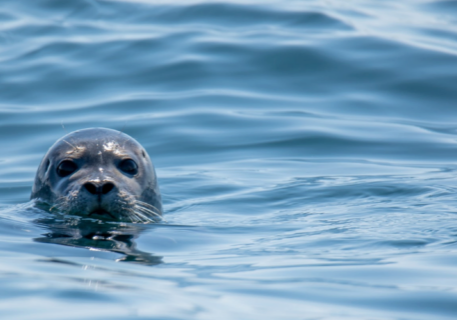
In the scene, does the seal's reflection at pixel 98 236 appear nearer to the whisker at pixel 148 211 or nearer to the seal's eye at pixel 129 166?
the whisker at pixel 148 211

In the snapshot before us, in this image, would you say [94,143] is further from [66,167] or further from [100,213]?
[100,213]

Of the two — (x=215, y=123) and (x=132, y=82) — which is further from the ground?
(x=132, y=82)


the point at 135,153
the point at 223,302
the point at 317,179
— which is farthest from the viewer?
the point at 317,179

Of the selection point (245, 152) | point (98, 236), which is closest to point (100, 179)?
point (98, 236)

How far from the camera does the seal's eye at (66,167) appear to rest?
242 inches

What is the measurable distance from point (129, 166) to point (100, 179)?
0.66m

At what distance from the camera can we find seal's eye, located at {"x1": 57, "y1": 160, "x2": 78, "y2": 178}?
6137 mm

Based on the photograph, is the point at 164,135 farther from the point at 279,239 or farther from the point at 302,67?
the point at 279,239

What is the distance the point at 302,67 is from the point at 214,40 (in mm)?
1683

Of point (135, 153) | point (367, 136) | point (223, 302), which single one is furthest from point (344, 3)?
point (223, 302)

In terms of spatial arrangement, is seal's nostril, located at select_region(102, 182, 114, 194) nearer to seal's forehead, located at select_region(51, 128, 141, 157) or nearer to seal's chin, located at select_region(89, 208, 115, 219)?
seal's chin, located at select_region(89, 208, 115, 219)

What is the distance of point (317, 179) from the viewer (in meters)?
8.03

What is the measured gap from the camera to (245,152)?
9.19 m

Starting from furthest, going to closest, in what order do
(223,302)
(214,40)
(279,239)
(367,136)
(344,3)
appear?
(344,3)
(214,40)
(367,136)
(279,239)
(223,302)
